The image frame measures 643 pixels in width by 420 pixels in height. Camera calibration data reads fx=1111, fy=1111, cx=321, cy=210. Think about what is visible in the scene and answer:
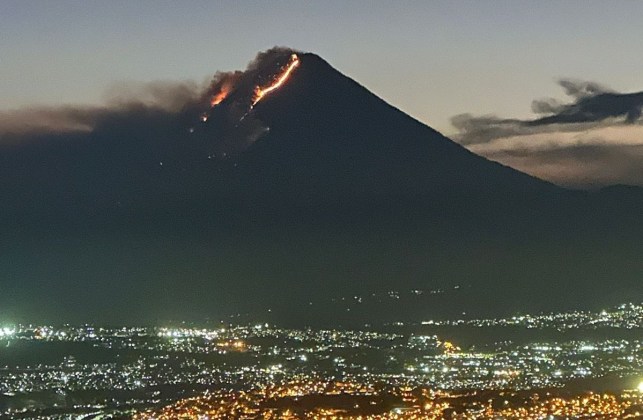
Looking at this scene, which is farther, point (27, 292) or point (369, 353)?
point (27, 292)

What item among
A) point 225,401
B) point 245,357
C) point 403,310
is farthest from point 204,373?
point 403,310

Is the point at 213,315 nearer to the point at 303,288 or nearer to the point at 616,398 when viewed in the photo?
the point at 303,288

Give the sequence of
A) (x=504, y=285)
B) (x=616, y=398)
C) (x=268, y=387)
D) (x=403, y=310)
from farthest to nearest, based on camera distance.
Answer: (x=504, y=285) → (x=403, y=310) → (x=268, y=387) → (x=616, y=398)

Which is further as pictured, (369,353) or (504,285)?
(504,285)

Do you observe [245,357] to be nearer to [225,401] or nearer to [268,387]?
[268,387]

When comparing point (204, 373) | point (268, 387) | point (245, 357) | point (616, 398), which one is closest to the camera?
point (616, 398)

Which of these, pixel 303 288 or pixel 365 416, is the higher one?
pixel 303 288

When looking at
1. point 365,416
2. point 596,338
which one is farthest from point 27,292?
point 365,416

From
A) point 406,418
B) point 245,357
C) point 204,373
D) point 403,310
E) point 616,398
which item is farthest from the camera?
point 403,310

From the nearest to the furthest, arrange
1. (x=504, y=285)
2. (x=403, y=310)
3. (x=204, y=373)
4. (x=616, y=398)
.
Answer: (x=616, y=398)
(x=204, y=373)
(x=403, y=310)
(x=504, y=285)
